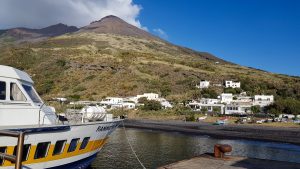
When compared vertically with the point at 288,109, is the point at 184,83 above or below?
above

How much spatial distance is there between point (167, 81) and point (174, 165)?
112m

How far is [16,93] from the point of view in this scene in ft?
52.0

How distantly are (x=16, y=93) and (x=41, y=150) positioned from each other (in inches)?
114

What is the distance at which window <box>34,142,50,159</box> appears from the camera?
49.8 ft

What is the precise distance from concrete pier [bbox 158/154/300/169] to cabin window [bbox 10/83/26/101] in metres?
7.31

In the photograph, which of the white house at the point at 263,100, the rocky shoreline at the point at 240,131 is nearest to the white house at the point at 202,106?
the white house at the point at 263,100

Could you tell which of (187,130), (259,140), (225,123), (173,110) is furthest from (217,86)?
(259,140)

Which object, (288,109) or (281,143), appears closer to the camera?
(281,143)

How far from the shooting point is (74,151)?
18.5 metres

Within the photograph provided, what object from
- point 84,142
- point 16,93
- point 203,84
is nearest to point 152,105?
point 203,84

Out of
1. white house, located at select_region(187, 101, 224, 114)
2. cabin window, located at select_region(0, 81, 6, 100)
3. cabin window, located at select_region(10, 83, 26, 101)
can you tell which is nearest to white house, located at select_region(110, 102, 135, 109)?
white house, located at select_region(187, 101, 224, 114)

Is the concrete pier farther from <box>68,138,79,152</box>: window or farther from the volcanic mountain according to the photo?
the volcanic mountain

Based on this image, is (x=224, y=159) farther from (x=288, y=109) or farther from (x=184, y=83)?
(x=184, y=83)

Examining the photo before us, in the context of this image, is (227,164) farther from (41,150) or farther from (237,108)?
(237,108)
